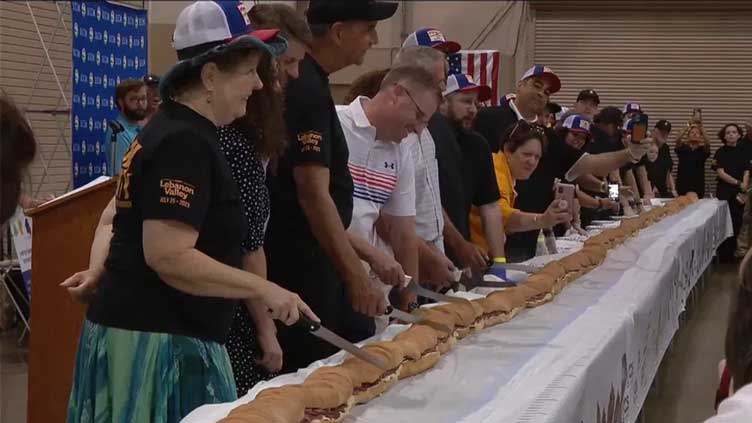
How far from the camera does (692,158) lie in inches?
274

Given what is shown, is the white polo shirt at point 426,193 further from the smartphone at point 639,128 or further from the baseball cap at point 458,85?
the smartphone at point 639,128

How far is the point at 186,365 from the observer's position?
6.15 ft

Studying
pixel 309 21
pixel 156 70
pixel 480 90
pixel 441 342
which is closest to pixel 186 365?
pixel 441 342

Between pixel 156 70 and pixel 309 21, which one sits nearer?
pixel 309 21

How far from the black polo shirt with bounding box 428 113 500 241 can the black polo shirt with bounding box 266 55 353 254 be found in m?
0.98

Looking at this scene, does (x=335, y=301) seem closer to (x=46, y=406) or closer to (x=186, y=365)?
(x=186, y=365)

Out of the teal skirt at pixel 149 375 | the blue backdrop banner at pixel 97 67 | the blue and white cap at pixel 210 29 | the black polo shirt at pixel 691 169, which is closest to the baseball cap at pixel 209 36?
the blue and white cap at pixel 210 29

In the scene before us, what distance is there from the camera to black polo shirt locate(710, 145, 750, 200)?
5796 millimetres

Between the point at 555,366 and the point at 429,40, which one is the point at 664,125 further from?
the point at 555,366

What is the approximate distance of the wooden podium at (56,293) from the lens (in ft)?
9.86

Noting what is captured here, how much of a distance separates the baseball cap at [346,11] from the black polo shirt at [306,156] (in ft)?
0.37

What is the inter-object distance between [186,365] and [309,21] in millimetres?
1003

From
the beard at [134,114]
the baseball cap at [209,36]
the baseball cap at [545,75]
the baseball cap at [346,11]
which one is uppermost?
the baseball cap at [346,11]

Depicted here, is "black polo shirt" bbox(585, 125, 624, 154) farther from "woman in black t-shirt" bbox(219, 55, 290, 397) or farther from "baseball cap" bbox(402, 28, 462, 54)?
"woman in black t-shirt" bbox(219, 55, 290, 397)
